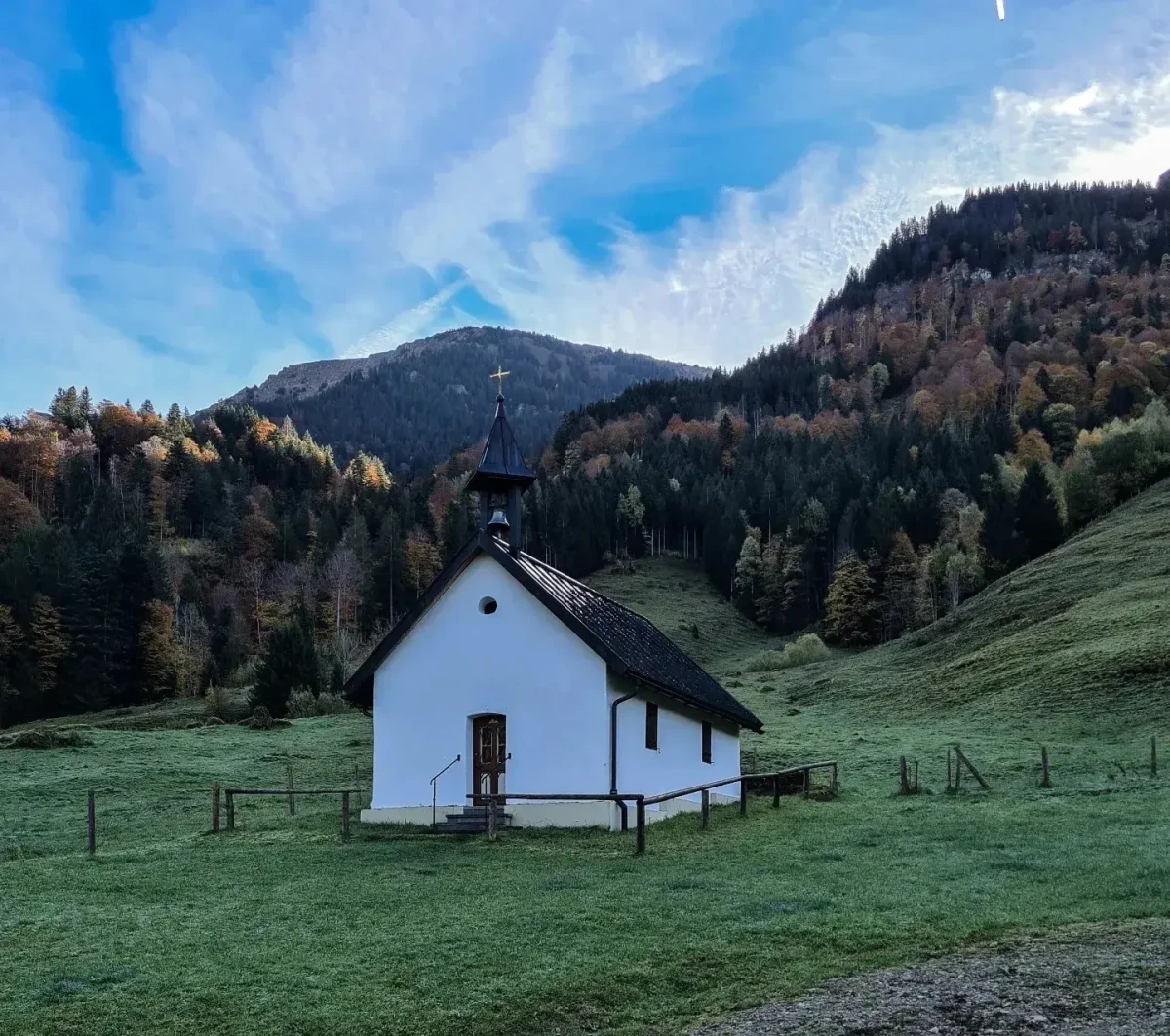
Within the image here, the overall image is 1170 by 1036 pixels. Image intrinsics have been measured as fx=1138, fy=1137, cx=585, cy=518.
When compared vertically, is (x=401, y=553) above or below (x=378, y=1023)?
above

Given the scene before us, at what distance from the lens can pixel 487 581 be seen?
28.3m

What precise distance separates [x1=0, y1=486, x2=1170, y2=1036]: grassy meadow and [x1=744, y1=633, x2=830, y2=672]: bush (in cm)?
3982

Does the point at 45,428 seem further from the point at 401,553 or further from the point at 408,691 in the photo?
the point at 408,691

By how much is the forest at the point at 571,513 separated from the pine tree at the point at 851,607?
0.78ft

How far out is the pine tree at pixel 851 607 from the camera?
97.1m

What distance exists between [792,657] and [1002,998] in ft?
245

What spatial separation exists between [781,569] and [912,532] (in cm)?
1341

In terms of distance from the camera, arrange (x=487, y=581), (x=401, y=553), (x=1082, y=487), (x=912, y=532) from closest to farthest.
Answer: (x=487, y=581) → (x=1082, y=487) → (x=912, y=532) → (x=401, y=553)

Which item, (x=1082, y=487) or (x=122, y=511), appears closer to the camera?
(x=1082, y=487)

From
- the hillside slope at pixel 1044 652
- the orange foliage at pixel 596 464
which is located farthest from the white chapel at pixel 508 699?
the orange foliage at pixel 596 464

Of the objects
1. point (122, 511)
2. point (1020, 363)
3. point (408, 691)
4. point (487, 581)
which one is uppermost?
point (1020, 363)

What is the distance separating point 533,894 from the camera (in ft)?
58.2

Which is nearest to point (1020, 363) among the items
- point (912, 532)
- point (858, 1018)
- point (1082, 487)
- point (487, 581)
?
point (912, 532)

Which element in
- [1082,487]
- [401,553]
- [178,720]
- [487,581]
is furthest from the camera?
[401,553]
